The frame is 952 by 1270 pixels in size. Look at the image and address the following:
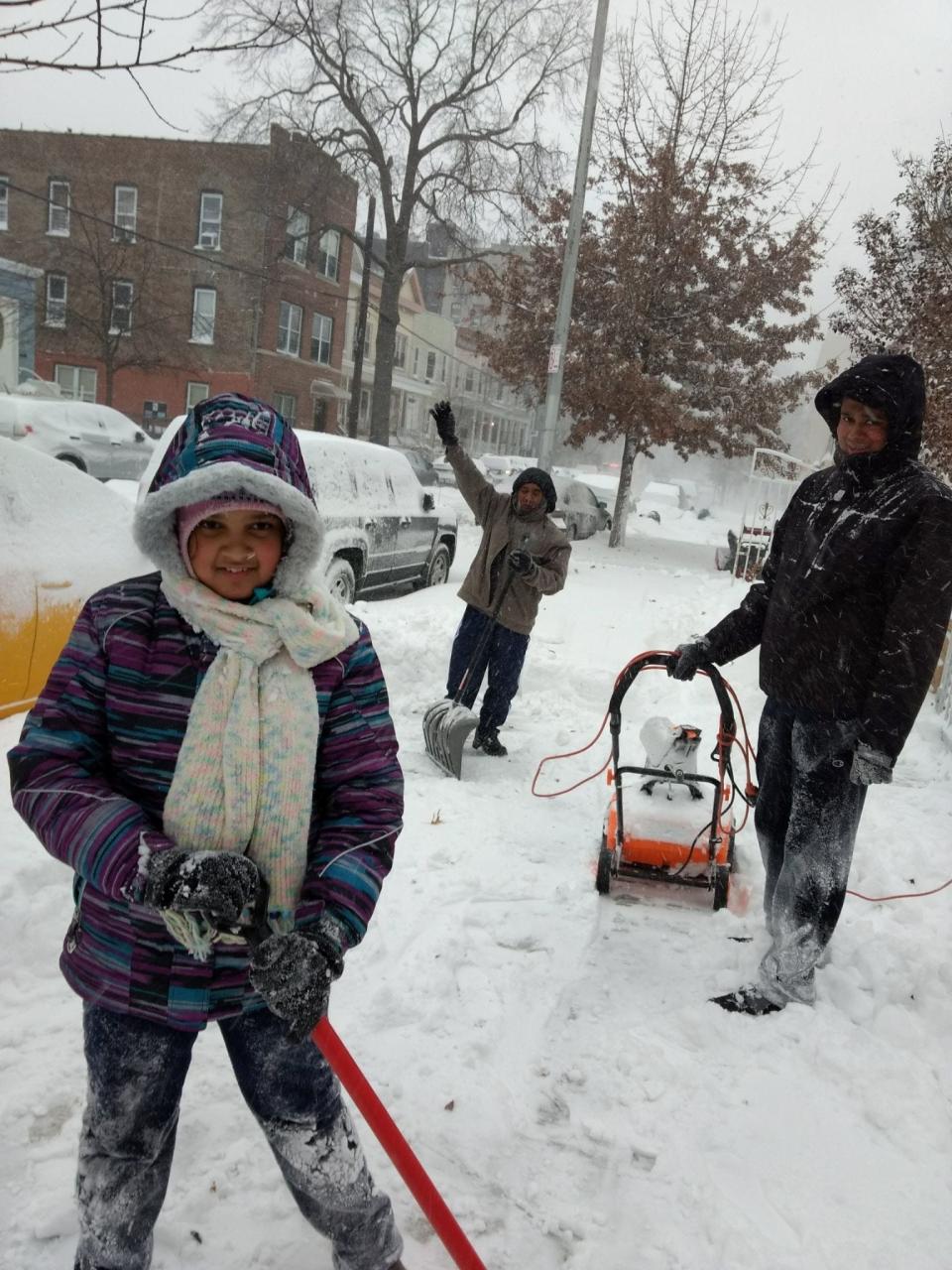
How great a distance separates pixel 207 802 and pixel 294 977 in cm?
35

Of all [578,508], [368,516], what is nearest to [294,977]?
[368,516]

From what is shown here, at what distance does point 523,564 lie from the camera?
Answer: 520 centimetres

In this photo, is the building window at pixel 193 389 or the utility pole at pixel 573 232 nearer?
the utility pole at pixel 573 232

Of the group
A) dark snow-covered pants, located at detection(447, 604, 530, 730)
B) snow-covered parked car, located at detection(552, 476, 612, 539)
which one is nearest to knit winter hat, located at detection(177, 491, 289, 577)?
dark snow-covered pants, located at detection(447, 604, 530, 730)

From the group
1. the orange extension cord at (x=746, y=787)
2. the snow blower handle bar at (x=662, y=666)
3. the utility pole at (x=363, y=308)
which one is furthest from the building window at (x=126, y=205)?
the snow blower handle bar at (x=662, y=666)

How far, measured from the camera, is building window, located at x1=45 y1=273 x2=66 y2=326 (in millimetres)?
32250

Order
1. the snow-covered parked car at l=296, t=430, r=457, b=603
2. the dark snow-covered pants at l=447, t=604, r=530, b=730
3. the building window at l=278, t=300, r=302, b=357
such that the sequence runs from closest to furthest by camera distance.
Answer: the dark snow-covered pants at l=447, t=604, r=530, b=730 → the snow-covered parked car at l=296, t=430, r=457, b=603 → the building window at l=278, t=300, r=302, b=357

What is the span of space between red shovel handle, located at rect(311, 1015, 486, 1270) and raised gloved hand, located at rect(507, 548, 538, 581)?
12.6 feet

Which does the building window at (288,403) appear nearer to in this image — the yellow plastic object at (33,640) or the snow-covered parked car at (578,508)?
the snow-covered parked car at (578,508)

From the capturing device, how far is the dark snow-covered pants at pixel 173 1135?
1.56m

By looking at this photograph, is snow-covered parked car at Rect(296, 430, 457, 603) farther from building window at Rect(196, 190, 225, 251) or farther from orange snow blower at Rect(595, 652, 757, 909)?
building window at Rect(196, 190, 225, 251)

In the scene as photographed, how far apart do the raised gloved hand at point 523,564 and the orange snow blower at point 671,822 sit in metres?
1.54

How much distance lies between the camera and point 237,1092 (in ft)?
7.88

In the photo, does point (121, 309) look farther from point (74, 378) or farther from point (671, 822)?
point (671, 822)
